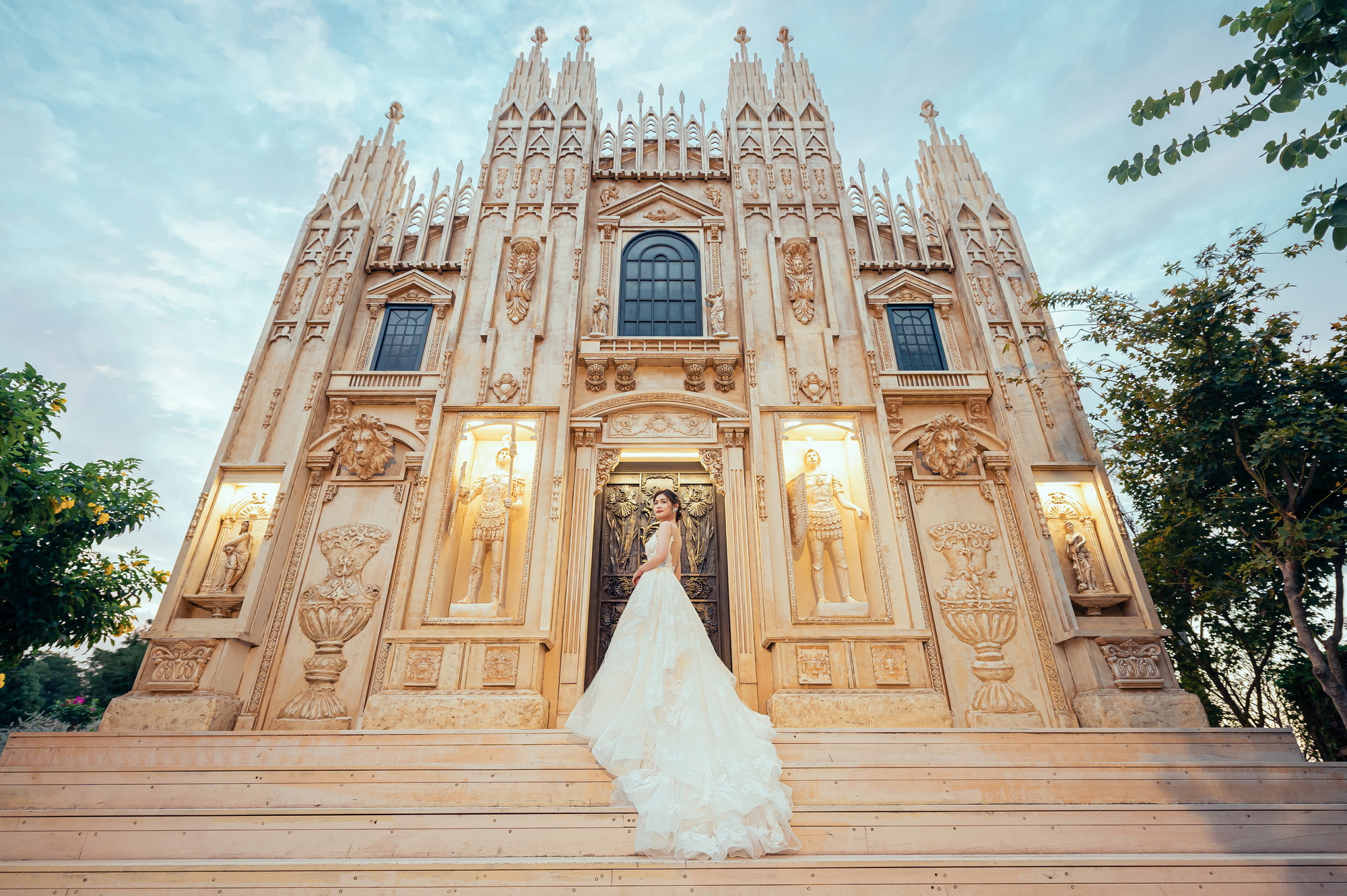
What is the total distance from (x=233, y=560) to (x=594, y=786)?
767 centimetres

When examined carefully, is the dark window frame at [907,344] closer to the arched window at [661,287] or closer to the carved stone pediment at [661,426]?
the arched window at [661,287]

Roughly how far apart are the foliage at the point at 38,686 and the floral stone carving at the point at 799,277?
16.3 m

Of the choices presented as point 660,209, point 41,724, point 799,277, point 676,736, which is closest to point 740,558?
point 676,736

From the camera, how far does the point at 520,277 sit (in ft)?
40.6

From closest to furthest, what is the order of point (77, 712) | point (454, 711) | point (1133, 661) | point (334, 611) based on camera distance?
point (454, 711), point (1133, 661), point (334, 611), point (77, 712)

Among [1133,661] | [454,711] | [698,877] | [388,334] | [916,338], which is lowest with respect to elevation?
[698,877]

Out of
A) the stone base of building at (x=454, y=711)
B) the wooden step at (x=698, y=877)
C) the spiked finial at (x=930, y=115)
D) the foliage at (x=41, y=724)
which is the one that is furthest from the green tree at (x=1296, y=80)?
the foliage at (x=41, y=724)

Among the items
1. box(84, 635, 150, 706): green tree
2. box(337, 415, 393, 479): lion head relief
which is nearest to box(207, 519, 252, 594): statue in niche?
box(337, 415, 393, 479): lion head relief

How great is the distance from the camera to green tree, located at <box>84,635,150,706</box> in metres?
18.2

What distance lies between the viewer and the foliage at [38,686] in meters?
16.5

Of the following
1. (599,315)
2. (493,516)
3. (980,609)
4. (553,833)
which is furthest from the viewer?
(599,315)

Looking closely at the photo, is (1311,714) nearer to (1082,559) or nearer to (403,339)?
(1082,559)

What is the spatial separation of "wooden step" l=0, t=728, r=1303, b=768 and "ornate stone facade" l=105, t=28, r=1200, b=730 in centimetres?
193

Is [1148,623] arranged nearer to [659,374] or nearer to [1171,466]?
[1171,466]
